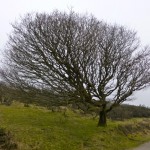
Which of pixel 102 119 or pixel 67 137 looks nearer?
pixel 67 137

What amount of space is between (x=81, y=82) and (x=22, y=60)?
434cm

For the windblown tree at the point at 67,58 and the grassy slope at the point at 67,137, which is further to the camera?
the windblown tree at the point at 67,58

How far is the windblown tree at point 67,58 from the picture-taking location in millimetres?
23984

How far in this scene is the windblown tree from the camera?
24.0 meters

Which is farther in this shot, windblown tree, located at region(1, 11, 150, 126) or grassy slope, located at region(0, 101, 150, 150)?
windblown tree, located at region(1, 11, 150, 126)

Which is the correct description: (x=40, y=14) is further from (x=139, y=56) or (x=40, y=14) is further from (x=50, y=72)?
(x=139, y=56)

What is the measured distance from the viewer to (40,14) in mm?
24938

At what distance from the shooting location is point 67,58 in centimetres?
2423

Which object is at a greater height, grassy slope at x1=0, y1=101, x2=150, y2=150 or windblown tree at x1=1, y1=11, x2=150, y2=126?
windblown tree at x1=1, y1=11, x2=150, y2=126

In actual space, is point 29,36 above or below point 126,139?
above

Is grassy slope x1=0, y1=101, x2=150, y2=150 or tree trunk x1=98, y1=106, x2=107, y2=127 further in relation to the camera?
tree trunk x1=98, y1=106, x2=107, y2=127

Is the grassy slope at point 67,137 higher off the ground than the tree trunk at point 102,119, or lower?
lower

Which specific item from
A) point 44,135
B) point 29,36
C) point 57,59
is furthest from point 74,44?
point 44,135

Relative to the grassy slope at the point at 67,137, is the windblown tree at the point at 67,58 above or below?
above
